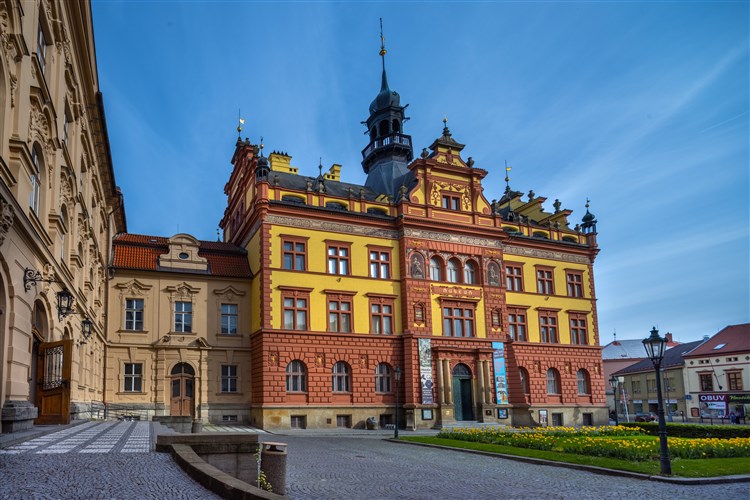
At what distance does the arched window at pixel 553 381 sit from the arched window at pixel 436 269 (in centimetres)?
1131

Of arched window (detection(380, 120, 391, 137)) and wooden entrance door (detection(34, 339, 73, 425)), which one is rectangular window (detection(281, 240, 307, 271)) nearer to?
arched window (detection(380, 120, 391, 137))

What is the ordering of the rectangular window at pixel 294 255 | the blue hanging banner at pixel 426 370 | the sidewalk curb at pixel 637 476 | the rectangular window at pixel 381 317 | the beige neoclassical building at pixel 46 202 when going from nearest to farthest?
the beige neoclassical building at pixel 46 202 < the sidewalk curb at pixel 637 476 < the rectangular window at pixel 294 255 < the blue hanging banner at pixel 426 370 < the rectangular window at pixel 381 317

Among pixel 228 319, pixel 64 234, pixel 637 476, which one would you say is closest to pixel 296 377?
pixel 228 319

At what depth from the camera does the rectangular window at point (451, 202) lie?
43.2m

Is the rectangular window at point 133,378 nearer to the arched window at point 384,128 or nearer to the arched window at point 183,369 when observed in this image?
the arched window at point 183,369

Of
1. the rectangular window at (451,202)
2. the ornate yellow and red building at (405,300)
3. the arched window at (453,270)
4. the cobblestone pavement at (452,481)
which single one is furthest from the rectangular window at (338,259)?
the cobblestone pavement at (452,481)

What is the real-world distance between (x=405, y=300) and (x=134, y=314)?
1561 centimetres

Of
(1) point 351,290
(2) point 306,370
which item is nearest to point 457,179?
(1) point 351,290

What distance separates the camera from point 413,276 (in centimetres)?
4066

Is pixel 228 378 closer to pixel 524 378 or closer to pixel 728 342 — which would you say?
pixel 524 378

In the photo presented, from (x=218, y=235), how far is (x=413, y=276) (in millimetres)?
20365

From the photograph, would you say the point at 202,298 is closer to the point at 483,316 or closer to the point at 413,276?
the point at 413,276

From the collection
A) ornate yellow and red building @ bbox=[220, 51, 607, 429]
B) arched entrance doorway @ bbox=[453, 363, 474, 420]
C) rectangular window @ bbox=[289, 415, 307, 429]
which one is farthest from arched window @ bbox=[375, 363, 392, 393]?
rectangular window @ bbox=[289, 415, 307, 429]

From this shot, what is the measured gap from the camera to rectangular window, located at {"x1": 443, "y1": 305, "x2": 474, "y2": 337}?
41.3 metres
